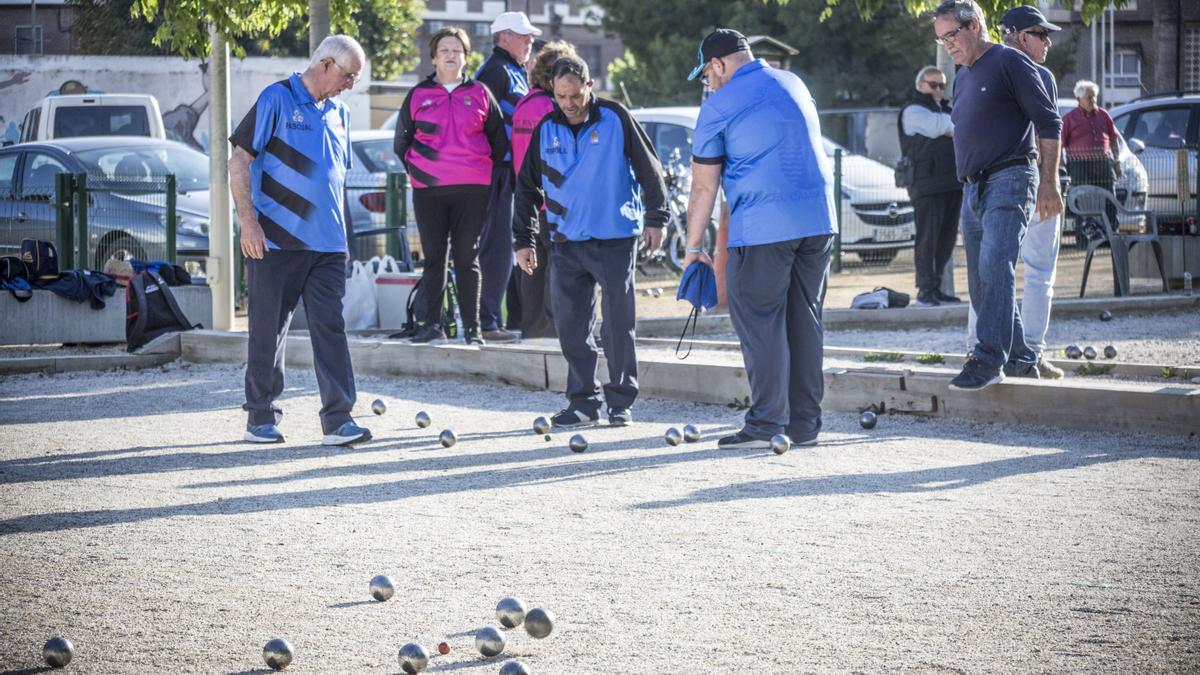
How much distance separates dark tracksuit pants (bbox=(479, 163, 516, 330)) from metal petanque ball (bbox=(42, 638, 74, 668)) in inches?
269

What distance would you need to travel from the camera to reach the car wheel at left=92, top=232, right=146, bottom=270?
49.3 ft

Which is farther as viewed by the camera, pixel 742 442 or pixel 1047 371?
pixel 1047 371

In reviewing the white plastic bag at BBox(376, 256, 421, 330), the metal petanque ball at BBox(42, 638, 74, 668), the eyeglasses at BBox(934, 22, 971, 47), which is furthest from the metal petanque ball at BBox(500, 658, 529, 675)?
the white plastic bag at BBox(376, 256, 421, 330)

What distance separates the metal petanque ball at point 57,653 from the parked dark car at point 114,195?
34.8 ft

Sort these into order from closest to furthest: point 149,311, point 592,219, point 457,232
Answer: point 592,219, point 457,232, point 149,311

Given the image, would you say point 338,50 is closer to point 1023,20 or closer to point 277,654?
point 1023,20

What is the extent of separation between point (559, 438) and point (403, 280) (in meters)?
4.59

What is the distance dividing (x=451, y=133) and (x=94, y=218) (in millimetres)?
5472

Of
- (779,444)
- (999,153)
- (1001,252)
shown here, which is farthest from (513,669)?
(999,153)

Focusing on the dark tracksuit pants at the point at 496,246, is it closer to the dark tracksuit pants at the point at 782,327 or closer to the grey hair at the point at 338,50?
the grey hair at the point at 338,50

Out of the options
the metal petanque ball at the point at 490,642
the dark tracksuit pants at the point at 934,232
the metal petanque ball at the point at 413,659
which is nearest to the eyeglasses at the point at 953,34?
the metal petanque ball at the point at 490,642

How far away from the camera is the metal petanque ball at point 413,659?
169 inches

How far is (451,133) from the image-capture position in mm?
10836

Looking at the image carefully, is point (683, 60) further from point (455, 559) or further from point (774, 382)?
point (455, 559)
